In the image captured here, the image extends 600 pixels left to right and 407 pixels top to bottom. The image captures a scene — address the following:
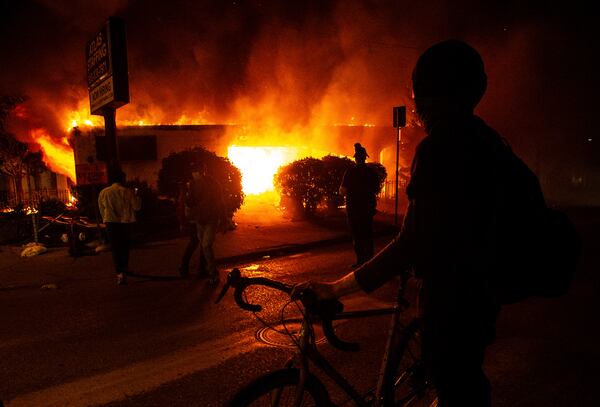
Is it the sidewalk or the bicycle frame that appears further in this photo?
the sidewalk

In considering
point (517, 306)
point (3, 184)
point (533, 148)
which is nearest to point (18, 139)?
point (3, 184)

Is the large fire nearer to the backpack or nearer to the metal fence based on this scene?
the metal fence

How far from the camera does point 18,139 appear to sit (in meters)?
20.7

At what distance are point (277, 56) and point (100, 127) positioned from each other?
14.4 metres

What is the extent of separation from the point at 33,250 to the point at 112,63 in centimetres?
415

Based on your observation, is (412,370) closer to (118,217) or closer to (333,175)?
(118,217)

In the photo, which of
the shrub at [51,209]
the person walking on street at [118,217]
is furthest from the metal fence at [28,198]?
the person walking on street at [118,217]

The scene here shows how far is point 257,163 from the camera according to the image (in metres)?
22.8

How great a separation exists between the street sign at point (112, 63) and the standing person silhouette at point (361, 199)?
Result: 4807 mm

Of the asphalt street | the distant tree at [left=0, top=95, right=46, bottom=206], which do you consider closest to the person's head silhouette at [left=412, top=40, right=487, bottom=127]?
the asphalt street

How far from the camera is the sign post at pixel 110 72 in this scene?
28.3 feet

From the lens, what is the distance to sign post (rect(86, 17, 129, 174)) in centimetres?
864

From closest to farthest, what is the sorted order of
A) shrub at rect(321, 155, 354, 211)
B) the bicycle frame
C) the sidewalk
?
the bicycle frame
the sidewalk
shrub at rect(321, 155, 354, 211)

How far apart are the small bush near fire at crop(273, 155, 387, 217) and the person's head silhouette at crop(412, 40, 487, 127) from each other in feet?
36.9
